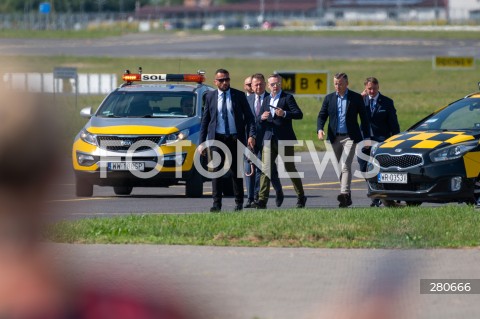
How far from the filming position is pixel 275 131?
1435cm

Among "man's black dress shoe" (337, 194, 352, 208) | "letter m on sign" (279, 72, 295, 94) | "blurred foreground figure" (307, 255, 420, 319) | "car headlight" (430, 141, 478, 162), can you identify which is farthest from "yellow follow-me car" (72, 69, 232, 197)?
"letter m on sign" (279, 72, 295, 94)

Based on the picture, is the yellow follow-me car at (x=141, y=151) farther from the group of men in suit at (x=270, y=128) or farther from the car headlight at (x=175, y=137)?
the group of men in suit at (x=270, y=128)

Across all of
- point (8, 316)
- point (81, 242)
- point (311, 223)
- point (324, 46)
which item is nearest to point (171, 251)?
point (81, 242)

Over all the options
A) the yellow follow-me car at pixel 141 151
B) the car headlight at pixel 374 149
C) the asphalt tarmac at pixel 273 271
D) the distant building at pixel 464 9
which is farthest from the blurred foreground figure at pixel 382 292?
the distant building at pixel 464 9

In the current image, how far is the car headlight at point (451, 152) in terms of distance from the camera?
534 inches

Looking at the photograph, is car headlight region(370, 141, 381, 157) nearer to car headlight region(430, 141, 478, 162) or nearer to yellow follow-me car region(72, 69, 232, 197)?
car headlight region(430, 141, 478, 162)

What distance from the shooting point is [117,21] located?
13825 cm

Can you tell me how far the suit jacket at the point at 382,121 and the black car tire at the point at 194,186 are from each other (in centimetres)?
258

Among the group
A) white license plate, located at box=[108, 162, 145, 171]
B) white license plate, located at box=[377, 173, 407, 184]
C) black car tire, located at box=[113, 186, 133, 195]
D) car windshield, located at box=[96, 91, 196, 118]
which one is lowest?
black car tire, located at box=[113, 186, 133, 195]

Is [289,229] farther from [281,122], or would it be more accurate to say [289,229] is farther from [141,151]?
[141,151]

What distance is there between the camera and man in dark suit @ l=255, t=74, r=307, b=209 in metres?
14.0

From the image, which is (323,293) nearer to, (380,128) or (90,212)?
(90,212)

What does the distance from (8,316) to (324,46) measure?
278 feet

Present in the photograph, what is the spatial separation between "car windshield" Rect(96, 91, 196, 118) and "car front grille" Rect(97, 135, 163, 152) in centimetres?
81
